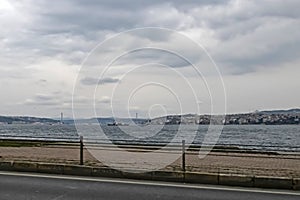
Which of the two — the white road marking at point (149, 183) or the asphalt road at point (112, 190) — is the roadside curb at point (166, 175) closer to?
the white road marking at point (149, 183)

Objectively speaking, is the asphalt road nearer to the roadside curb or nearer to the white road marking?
the white road marking

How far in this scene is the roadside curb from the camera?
34.1 ft

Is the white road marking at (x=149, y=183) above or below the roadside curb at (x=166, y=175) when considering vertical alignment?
below

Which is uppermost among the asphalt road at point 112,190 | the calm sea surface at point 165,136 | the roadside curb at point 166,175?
the calm sea surface at point 165,136

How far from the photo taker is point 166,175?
11.4m

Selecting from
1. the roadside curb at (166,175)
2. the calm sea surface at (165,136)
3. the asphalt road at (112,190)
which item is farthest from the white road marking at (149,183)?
the calm sea surface at (165,136)

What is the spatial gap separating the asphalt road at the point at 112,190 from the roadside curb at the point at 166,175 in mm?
426

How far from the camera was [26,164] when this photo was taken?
1279 centimetres

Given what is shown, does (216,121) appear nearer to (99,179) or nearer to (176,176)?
(176,176)

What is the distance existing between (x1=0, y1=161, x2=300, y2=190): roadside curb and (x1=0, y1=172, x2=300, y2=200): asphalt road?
Answer: 1.40 feet

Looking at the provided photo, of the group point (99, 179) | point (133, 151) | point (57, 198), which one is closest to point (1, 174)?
point (99, 179)

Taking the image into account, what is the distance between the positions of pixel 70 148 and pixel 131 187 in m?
12.6

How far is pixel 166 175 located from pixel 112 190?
194cm

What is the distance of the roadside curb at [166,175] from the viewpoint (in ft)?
34.1
